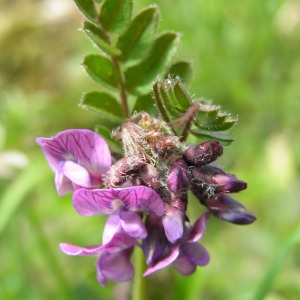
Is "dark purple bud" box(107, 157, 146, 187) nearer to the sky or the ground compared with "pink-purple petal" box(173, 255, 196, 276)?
nearer to the sky

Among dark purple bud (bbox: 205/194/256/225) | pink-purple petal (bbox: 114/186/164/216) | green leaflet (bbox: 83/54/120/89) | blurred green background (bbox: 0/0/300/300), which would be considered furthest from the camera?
blurred green background (bbox: 0/0/300/300)

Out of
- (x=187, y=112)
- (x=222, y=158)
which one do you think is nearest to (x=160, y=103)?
(x=187, y=112)

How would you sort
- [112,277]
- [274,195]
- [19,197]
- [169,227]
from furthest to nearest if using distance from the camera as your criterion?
[274,195] → [19,197] → [112,277] → [169,227]

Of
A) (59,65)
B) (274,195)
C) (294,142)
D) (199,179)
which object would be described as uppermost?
(59,65)

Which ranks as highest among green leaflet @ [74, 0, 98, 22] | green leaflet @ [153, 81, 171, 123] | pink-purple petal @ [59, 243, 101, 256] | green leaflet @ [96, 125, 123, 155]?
green leaflet @ [74, 0, 98, 22]

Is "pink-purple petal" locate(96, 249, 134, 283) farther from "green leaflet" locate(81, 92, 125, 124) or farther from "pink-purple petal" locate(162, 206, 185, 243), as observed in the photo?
"green leaflet" locate(81, 92, 125, 124)

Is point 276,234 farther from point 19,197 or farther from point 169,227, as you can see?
point 169,227

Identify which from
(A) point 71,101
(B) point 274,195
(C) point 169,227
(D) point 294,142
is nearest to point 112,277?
(C) point 169,227

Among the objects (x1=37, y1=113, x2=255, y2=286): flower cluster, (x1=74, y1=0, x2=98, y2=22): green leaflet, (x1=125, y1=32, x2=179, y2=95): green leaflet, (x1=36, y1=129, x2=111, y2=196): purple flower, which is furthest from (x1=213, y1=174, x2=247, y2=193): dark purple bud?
(x1=74, y1=0, x2=98, y2=22): green leaflet

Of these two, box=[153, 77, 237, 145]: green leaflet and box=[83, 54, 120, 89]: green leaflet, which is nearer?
box=[153, 77, 237, 145]: green leaflet
